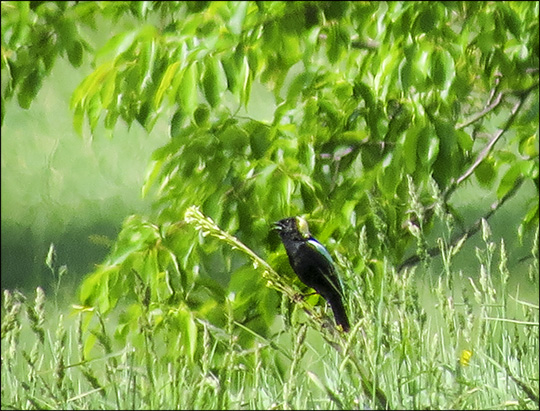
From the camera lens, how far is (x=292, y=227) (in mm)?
2682

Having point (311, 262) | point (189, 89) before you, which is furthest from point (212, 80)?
point (311, 262)

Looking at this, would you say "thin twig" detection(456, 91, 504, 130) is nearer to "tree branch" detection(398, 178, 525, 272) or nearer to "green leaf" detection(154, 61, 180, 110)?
"tree branch" detection(398, 178, 525, 272)

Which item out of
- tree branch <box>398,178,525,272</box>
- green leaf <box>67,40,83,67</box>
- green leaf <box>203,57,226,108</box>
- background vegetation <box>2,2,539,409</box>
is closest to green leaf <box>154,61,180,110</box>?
background vegetation <box>2,2,539,409</box>

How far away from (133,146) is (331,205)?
703 mm

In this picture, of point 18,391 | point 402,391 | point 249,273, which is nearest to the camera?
point 402,391

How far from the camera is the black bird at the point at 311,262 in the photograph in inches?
104

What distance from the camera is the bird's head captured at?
2669 millimetres

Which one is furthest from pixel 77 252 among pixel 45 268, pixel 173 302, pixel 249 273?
pixel 249 273

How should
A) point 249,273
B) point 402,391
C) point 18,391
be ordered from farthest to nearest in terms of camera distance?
point 249,273 < point 18,391 < point 402,391

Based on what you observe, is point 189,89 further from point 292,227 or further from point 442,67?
point 442,67

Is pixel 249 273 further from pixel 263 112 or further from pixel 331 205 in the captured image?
pixel 263 112

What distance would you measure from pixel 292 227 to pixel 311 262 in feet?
0.43

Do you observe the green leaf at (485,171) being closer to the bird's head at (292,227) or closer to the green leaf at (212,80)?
the bird's head at (292,227)

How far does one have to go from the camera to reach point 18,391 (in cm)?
253
